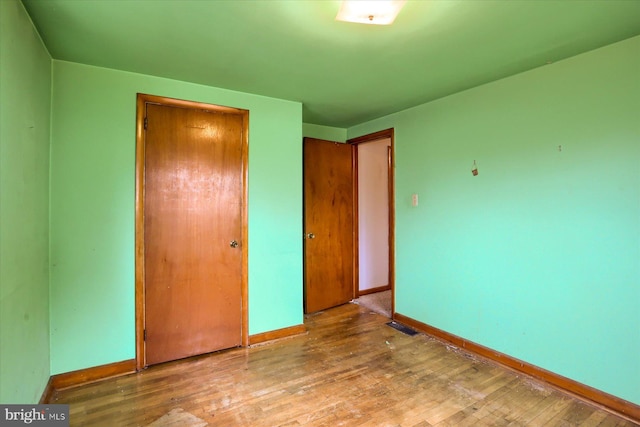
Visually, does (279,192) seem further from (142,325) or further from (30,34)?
(30,34)

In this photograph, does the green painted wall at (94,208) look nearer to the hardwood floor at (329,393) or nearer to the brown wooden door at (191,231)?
the brown wooden door at (191,231)

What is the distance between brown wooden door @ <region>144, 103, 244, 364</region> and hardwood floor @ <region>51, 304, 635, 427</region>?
0.25 meters

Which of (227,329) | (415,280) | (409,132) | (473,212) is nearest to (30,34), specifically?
(227,329)

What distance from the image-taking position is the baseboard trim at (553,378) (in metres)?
1.84

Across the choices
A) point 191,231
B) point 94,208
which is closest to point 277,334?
point 191,231

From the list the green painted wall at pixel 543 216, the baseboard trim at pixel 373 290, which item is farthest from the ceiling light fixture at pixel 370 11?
the baseboard trim at pixel 373 290

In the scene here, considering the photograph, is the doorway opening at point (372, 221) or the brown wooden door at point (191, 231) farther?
the doorway opening at point (372, 221)

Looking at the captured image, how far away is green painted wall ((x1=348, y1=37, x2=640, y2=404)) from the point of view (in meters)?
1.86

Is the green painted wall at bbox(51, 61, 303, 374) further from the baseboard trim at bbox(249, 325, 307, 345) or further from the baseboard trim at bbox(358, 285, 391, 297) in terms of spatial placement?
the baseboard trim at bbox(358, 285, 391, 297)

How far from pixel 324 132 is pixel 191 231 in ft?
7.35

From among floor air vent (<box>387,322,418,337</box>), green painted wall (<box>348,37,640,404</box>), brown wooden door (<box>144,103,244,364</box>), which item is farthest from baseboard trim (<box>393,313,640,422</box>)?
brown wooden door (<box>144,103,244,364</box>)

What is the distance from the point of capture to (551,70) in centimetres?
215

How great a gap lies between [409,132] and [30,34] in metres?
3.03

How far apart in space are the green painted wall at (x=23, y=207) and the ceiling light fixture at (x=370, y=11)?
1.50 meters
